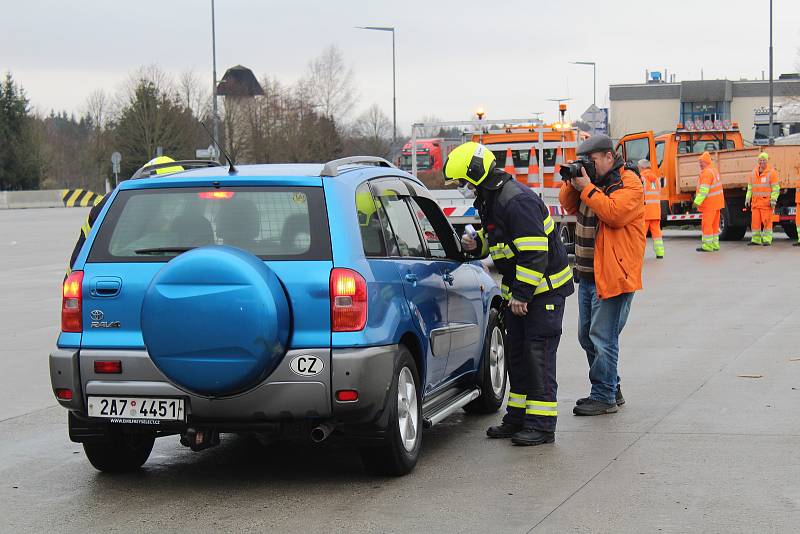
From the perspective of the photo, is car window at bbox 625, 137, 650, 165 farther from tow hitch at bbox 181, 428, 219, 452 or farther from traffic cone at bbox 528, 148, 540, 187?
tow hitch at bbox 181, 428, 219, 452

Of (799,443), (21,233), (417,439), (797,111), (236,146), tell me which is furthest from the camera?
(236,146)

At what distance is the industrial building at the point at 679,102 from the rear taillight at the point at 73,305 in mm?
97871

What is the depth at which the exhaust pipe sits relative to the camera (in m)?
5.81

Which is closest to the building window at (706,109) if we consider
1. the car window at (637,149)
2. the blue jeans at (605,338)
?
the car window at (637,149)

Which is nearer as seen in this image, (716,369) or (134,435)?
(134,435)

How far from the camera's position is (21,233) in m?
34.1

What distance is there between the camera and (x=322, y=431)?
19.1 ft

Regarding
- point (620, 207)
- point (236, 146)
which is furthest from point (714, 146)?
point (236, 146)

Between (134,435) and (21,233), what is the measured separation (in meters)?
29.2

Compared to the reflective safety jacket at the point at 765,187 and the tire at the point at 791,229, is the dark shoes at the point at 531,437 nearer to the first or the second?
the reflective safety jacket at the point at 765,187

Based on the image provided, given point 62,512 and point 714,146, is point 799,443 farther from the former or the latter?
point 714,146

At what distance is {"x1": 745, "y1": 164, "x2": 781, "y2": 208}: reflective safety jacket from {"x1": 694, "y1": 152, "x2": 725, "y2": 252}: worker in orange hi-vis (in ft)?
4.12

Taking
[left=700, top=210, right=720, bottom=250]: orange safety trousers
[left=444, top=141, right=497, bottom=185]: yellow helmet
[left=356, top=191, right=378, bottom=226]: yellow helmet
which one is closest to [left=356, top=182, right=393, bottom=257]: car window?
[left=356, top=191, right=378, bottom=226]: yellow helmet

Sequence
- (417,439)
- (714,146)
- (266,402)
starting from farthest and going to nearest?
(714,146) < (417,439) < (266,402)
